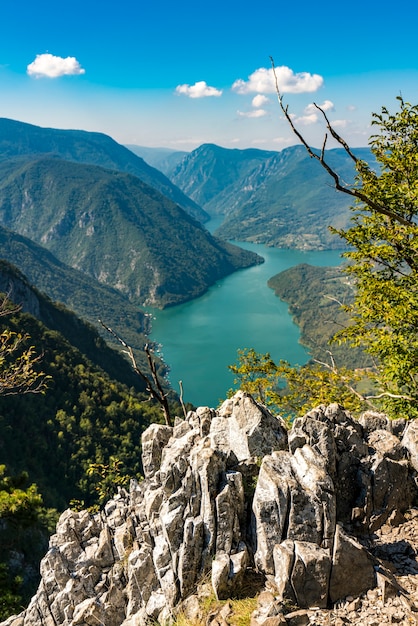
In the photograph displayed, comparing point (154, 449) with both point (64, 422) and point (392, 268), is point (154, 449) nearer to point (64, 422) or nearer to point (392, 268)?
point (392, 268)

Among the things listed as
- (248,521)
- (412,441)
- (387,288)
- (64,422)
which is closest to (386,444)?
Answer: (412,441)

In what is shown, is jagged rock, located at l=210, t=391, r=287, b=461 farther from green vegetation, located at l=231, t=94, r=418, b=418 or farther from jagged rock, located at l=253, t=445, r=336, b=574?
green vegetation, located at l=231, t=94, r=418, b=418

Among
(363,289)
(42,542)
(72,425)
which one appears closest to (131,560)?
(363,289)

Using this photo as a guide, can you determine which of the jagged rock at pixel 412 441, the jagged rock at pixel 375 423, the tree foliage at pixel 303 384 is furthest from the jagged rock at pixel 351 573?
the tree foliage at pixel 303 384

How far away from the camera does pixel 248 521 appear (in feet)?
34.8

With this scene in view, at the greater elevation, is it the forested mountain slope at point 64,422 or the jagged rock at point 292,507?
the jagged rock at point 292,507

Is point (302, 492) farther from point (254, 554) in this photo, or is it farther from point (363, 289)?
point (363, 289)

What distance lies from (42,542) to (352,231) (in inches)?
1848

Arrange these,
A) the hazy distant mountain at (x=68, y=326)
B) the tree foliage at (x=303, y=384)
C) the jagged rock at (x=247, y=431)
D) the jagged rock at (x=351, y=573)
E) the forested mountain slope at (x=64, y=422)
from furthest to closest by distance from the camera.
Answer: the hazy distant mountain at (x=68, y=326) → the forested mountain slope at (x=64, y=422) → the tree foliage at (x=303, y=384) → the jagged rock at (x=247, y=431) → the jagged rock at (x=351, y=573)

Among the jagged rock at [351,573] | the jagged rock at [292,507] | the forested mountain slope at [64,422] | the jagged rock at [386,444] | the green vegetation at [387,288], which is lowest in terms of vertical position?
the forested mountain slope at [64,422]

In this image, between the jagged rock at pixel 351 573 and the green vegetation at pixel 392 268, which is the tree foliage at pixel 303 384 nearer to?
the green vegetation at pixel 392 268

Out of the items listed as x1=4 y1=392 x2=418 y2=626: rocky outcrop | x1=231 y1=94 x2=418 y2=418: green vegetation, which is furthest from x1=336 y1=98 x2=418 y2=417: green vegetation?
x1=4 y1=392 x2=418 y2=626: rocky outcrop

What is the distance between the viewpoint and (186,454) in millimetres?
12750

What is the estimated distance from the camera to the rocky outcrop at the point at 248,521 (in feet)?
30.5
